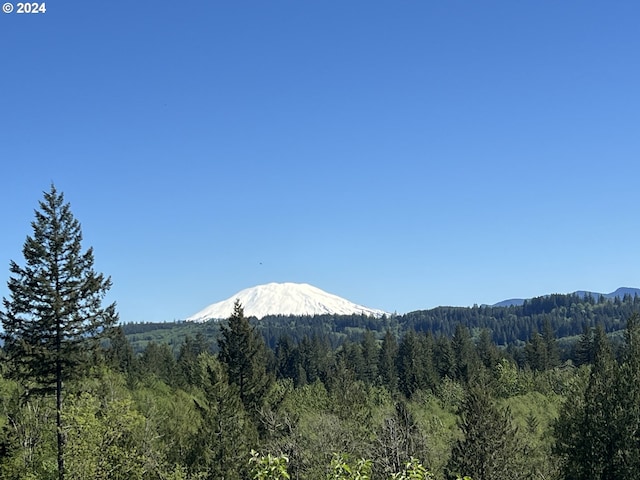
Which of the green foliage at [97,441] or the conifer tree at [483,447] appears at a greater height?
the green foliage at [97,441]

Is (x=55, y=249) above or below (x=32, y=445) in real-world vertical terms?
above

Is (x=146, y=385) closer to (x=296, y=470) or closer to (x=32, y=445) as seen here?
(x=32, y=445)

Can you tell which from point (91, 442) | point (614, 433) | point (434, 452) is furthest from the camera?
point (434, 452)

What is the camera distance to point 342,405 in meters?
49.6

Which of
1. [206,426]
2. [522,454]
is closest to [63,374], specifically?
[206,426]

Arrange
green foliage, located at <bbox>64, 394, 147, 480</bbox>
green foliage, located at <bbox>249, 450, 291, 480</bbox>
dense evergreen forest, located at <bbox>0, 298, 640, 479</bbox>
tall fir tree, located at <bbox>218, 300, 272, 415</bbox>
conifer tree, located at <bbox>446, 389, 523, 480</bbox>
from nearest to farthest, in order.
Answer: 1. green foliage, located at <bbox>249, 450, 291, 480</bbox>
2. green foliage, located at <bbox>64, 394, 147, 480</bbox>
3. dense evergreen forest, located at <bbox>0, 298, 640, 479</bbox>
4. conifer tree, located at <bbox>446, 389, 523, 480</bbox>
5. tall fir tree, located at <bbox>218, 300, 272, 415</bbox>

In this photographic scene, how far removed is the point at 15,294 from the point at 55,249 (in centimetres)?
319

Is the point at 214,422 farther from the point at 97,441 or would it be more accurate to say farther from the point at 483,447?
the point at 483,447

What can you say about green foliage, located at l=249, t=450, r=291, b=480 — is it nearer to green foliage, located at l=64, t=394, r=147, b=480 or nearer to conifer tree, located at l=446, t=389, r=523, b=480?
green foliage, located at l=64, t=394, r=147, b=480

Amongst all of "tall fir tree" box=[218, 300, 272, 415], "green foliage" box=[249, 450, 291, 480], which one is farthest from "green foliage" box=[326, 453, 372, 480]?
"tall fir tree" box=[218, 300, 272, 415]

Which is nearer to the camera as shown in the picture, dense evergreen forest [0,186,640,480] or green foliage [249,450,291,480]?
green foliage [249,450,291,480]

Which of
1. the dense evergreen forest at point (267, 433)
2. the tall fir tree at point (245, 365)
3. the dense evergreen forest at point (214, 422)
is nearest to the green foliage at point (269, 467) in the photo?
the dense evergreen forest at point (214, 422)

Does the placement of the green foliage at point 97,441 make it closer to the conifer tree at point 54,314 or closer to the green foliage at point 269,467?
the conifer tree at point 54,314

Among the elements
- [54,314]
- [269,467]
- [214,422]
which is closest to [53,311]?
[54,314]
